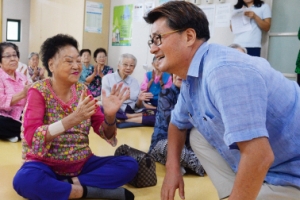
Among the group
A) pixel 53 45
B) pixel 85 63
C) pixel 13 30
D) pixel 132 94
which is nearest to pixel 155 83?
pixel 132 94

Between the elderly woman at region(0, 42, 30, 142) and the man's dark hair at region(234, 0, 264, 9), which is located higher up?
the man's dark hair at region(234, 0, 264, 9)

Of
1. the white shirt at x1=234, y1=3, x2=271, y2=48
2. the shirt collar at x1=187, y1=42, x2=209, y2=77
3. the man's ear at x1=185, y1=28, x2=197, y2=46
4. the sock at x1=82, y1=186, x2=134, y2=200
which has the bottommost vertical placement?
the sock at x1=82, y1=186, x2=134, y2=200

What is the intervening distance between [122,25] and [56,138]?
15.0 feet

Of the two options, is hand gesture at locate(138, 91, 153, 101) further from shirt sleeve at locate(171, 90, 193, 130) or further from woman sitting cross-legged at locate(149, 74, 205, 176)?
shirt sleeve at locate(171, 90, 193, 130)

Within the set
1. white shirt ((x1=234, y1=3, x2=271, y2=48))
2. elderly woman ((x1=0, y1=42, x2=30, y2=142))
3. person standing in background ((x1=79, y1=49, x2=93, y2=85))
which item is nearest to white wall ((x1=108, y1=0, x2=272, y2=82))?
person standing in background ((x1=79, y1=49, x2=93, y2=85))

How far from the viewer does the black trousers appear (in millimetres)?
3336

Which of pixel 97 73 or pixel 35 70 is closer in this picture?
pixel 97 73

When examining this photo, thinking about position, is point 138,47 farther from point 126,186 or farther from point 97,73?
point 126,186

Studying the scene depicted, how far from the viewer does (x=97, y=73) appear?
5.74 meters

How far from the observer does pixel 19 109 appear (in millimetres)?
3535

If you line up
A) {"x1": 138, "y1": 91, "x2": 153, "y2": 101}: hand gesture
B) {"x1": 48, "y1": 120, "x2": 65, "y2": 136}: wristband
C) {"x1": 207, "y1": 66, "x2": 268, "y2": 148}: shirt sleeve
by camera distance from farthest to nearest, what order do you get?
{"x1": 138, "y1": 91, "x2": 153, "y2": 101}: hand gesture, {"x1": 48, "y1": 120, "x2": 65, "y2": 136}: wristband, {"x1": 207, "y1": 66, "x2": 268, "y2": 148}: shirt sleeve

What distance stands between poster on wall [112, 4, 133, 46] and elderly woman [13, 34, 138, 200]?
4.10 meters

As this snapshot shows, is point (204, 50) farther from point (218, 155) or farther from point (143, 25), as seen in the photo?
point (143, 25)

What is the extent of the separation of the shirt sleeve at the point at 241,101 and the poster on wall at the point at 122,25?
528 cm
